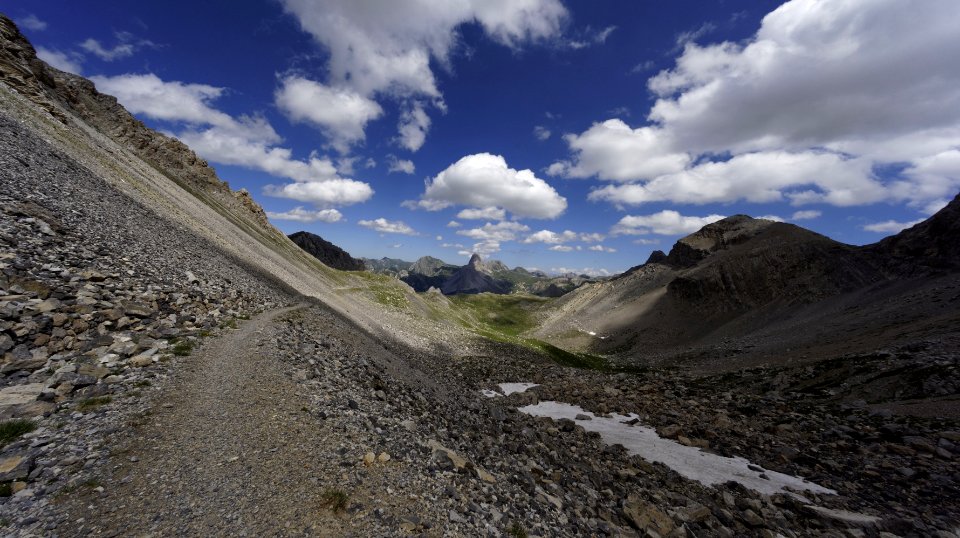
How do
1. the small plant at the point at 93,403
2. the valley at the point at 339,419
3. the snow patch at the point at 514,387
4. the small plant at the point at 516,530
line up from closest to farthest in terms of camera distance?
1. the valley at the point at 339,419
2. the small plant at the point at 516,530
3. the small plant at the point at 93,403
4. the snow patch at the point at 514,387

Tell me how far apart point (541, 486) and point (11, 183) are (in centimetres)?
3431

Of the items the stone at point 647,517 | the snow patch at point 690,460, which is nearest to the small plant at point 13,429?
the stone at point 647,517

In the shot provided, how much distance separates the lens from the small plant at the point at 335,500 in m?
8.80

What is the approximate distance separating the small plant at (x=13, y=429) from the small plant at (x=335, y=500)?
26.8 feet

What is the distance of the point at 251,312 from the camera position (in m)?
26.7

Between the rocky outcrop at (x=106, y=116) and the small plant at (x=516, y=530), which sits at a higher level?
the rocky outcrop at (x=106, y=116)

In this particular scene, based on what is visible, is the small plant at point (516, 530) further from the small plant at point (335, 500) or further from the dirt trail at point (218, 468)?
the dirt trail at point (218, 468)

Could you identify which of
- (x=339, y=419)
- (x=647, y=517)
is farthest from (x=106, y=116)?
(x=647, y=517)

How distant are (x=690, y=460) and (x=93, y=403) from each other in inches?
992

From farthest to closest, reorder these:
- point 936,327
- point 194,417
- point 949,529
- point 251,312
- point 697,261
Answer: point 697,261, point 936,327, point 251,312, point 949,529, point 194,417

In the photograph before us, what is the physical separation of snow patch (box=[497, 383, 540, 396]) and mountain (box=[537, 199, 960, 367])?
3255 cm

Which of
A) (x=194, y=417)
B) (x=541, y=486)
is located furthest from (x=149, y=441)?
(x=541, y=486)

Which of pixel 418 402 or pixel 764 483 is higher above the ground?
pixel 418 402

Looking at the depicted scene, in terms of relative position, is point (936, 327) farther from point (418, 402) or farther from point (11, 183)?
point (11, 183)
